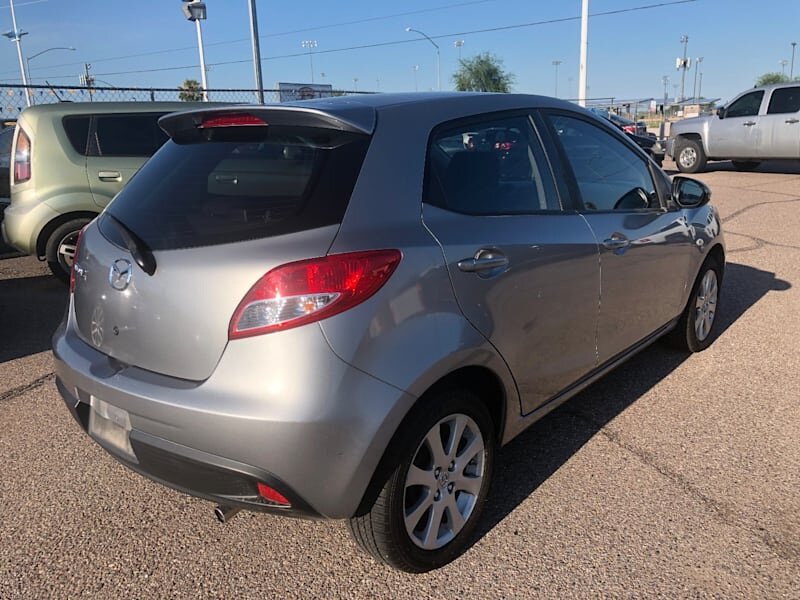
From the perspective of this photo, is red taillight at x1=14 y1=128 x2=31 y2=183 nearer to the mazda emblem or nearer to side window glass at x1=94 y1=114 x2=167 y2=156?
side window glass at x1=94 y1=114 x2=167 y2=156

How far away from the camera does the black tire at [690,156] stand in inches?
617

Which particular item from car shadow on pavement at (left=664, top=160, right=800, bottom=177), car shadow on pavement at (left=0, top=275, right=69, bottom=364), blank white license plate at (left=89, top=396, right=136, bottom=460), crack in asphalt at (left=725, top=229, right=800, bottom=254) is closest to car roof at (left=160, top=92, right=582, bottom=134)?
blank white license plate at (left=89, top=396, right=136, bottom=460)

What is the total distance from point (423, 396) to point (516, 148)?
1.31m

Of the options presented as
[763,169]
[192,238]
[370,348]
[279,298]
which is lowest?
[763,169]

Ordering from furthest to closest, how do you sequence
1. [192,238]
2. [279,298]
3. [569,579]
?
[569,579]
[192,238]
[279,298]

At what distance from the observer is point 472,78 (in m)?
53.9

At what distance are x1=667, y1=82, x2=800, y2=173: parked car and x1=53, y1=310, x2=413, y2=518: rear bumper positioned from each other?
14797 millimetres

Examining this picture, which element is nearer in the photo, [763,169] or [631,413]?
[631,413]

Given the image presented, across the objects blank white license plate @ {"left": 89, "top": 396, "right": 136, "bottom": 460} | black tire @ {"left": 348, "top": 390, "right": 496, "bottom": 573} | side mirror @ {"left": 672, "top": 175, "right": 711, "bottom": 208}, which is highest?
side mirror @ {"left": 672, "top": 175, "right": 711, "bottom": 208}

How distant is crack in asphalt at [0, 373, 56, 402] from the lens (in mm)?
3934

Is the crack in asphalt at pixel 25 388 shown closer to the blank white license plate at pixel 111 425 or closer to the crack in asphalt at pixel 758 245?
the blank white license plate at pixel 111 425

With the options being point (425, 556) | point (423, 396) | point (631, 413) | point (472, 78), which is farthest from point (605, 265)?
point (472, 78)

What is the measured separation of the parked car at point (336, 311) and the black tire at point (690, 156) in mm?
14560

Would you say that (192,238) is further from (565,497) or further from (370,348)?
(565,497)
